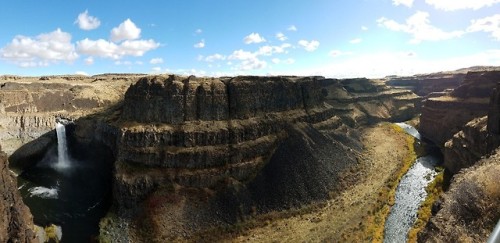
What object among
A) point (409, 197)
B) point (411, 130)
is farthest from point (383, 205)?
point (411, 130)

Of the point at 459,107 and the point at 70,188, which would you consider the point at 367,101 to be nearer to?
the point at 459,107

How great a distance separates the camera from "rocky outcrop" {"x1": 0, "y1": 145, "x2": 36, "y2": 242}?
26516mm

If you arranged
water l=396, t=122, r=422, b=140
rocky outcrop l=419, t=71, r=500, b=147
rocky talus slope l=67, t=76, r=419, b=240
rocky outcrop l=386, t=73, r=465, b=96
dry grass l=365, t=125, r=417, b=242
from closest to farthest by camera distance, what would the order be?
dry grass l=365, t=125, r=417, b=242 < rocky talus slope l=67, t=76, r=419, b=240 < rocky outcrop l=419, t=71, r=500, b=147 < water l=396, t=122, r=422, b=140 < rocky outcrop l=386, t=73, r=465, b=96

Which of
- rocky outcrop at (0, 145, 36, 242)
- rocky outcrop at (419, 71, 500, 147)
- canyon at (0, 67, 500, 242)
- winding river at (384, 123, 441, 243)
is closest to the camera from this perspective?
rocky outcrop at (0, 145, 36, 242)

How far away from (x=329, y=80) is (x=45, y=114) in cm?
8542

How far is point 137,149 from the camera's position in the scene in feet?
→ 174

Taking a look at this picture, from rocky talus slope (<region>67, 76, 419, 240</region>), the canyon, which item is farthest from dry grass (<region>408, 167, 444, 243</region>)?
rocky talus slope (<region>67, 76, 419, 240</region>)

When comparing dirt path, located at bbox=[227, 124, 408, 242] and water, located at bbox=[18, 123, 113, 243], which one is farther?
water, located at bbox=[18, 123, 113, 243]

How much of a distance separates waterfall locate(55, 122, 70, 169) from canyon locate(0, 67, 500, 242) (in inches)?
76.7

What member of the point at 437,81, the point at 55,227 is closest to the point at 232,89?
the point at 55,227

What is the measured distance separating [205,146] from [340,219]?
68.9 ft

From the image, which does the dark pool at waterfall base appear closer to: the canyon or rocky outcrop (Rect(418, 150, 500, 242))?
the canyon

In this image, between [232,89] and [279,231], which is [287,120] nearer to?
[232,89]

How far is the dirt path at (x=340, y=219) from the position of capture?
146ft
